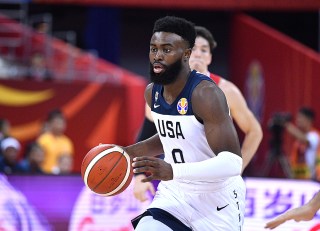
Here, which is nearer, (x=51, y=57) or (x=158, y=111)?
(x=158, y=111)

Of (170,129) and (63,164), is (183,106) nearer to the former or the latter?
(170,129)

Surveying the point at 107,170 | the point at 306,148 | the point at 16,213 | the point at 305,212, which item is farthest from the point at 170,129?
the point at 306,148

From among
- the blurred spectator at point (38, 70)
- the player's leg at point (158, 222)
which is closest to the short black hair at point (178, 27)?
the player's leg at point (158, 222)

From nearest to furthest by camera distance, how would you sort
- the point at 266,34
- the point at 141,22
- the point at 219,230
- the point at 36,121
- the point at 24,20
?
the point at 219,230 < the point at 36,121 < the point at 266,34 < the point at 24,20 < the point at 141,22

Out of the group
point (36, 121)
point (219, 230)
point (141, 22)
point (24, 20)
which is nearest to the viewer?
point (219, 230)

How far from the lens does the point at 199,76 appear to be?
16.6ft

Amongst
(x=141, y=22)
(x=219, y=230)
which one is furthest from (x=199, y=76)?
(x=141, y=22)

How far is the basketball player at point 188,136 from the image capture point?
482 centimetres

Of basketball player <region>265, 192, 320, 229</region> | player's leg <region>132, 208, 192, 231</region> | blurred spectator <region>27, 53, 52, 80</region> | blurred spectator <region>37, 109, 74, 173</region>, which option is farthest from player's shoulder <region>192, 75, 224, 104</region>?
blurred spectator <region>27, 53, 52, 80</region>

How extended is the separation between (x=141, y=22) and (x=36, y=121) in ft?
30.0

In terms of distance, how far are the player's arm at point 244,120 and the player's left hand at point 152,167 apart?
225 cm

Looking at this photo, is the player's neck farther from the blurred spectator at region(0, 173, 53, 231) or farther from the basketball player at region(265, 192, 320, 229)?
the blurred spectator at region(0, 173, 53, 231)

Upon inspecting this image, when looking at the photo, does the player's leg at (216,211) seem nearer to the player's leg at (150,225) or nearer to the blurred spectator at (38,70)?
the player's leg at (150,225)

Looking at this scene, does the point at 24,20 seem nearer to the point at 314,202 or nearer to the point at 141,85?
the point at 141,85
